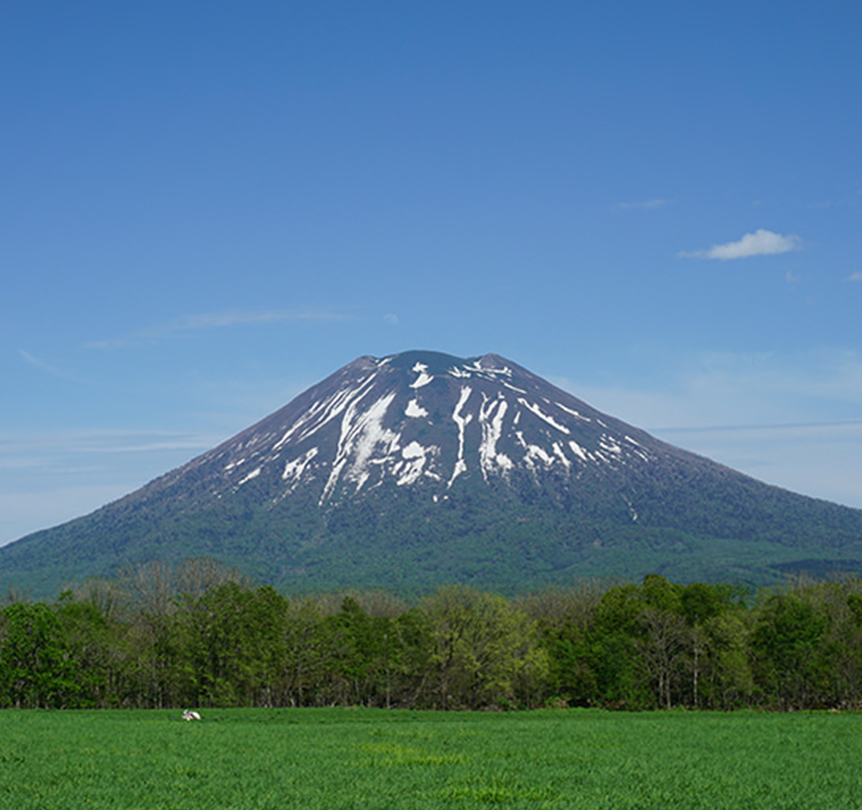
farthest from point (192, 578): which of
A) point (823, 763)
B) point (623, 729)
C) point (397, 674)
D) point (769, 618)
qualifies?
point (823, 763)

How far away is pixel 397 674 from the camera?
233 ft

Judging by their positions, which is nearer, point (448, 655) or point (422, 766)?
point (422, 766)

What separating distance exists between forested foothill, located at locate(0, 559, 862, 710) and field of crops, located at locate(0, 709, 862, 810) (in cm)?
2879

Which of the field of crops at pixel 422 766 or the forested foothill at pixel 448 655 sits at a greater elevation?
the field of crops at pixel 422 766

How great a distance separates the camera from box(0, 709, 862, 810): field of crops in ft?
60.8

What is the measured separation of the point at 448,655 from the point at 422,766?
154 ft

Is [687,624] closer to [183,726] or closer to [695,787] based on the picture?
[183,726]

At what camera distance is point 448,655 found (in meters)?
69.2

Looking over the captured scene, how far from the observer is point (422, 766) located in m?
23.5

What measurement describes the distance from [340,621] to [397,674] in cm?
665

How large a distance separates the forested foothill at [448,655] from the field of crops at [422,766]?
28.8 m

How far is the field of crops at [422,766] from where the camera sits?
1853 cm

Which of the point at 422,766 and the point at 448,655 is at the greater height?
the point at 422,766

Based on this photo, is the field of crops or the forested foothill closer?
the field of crops
